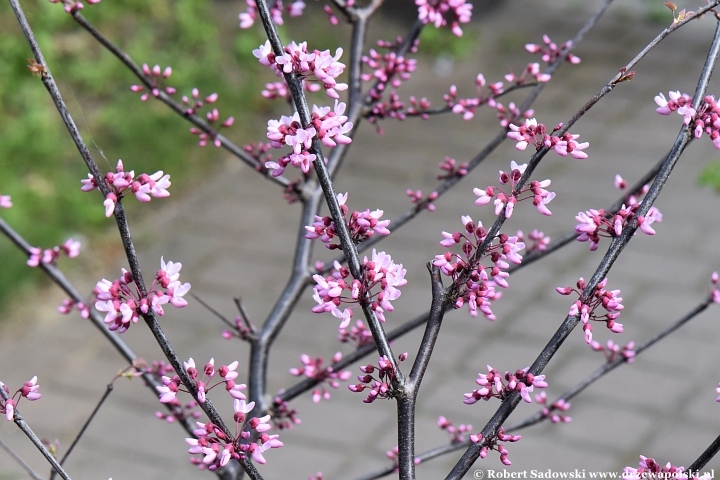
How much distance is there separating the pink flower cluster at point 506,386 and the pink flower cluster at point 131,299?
0.34 metres

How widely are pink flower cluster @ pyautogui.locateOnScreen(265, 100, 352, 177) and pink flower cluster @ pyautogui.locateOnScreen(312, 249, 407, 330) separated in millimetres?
126

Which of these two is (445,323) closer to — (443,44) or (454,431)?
(454,431)

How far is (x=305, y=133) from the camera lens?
38.1 inches

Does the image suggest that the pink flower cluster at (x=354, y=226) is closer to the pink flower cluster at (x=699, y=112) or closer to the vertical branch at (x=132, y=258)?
the vertical branch at (x=132, y=258)

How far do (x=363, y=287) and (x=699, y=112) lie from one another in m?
0.45

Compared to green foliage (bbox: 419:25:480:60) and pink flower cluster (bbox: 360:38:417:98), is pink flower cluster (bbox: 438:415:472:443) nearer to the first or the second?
pink flower cluster (bbox: 360:38:417:98)

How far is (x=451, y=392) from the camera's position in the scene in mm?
3668

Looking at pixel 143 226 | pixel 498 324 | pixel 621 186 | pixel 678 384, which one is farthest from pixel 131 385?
pixel 621 186

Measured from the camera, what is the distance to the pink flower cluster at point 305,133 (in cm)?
97

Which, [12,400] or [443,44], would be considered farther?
[443,44]

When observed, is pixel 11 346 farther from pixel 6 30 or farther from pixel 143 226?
pixel 6 30

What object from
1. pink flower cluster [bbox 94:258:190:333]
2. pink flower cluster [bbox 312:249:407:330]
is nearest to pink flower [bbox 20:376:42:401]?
pink flower cluster [bbox 94:258:190:333]

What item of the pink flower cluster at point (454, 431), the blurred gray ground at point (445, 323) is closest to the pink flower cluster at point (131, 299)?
the pink flower cluster at point (454, 431)

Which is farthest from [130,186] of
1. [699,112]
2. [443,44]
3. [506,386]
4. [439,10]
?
[443,44]
